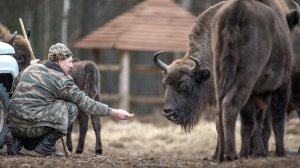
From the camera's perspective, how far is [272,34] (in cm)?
1037

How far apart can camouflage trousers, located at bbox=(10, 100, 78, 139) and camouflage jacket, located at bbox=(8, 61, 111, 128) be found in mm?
38

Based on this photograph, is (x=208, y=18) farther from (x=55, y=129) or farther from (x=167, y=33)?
(x=167, y=33)

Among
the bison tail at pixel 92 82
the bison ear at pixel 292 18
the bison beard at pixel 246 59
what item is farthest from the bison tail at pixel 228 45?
the bison tail at pixel 92 82

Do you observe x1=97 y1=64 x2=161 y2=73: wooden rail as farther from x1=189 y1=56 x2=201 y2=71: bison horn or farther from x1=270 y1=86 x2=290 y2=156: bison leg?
x1=270 y1=86 x2=290 y2=156: bison leg

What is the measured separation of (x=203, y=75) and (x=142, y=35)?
13391 mm

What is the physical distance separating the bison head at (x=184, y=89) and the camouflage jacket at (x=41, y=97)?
2252 millimetres

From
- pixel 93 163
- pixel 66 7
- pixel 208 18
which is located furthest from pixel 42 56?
pixel 93 163

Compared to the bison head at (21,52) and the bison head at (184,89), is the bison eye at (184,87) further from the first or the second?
the bison head at (21,52)

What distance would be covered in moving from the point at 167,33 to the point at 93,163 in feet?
54.6

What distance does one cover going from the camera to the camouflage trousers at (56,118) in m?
11.6

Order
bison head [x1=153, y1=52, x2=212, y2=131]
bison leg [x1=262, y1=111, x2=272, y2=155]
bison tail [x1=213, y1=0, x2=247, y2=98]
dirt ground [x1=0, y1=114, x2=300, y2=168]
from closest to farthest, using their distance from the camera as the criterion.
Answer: bison tail [x1=213, y1=0, x2=247, y2=98]
bison leg [x1=262, y1=111, x2=272, y2=155]
bison head [x1=153, y1=52, x2=212, y2=131]
dirt ground [x1=0, y1=114, x2=300, y2=168]

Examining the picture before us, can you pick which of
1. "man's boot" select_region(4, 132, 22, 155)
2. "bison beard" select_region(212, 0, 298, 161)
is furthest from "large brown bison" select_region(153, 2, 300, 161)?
"bison beard" select_region(212, 0, 298, 161)

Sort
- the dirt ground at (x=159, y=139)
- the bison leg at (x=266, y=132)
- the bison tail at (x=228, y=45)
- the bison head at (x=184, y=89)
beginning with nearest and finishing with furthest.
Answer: the bison tail at (x=228, y=45), the bison leg at (x=266, y=132), the bison head at (x=184, y=89), the dirt ground at (x=159, y=139)

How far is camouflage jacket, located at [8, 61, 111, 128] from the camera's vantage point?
1153 cm
